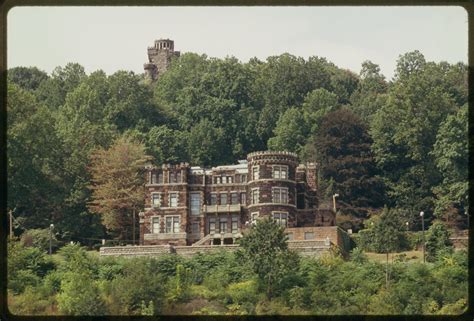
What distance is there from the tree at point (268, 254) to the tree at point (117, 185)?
3343 millimetres

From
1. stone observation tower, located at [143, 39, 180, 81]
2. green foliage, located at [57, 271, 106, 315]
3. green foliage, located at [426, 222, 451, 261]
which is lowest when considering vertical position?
green foliage, located at [57, 271, 106, 315]

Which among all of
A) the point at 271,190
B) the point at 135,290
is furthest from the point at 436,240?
the point at 135,290

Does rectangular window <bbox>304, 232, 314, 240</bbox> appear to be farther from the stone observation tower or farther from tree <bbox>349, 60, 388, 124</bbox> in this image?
the stone observation tower

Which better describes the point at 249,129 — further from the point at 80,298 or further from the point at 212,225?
the point at 80,298

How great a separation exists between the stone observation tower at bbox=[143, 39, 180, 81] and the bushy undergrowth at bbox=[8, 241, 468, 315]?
13083 millimetres

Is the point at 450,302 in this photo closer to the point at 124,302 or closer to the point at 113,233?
the point at 124,302

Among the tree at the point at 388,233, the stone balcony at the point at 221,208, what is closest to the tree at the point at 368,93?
the tree at the point at 388,233

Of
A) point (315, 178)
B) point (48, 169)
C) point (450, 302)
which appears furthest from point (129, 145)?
point (450, 302)

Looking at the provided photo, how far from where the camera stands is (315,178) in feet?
101

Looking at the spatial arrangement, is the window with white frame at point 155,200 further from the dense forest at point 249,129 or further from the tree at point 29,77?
the tree at point 29,77

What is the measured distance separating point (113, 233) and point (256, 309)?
700cm

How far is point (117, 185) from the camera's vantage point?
3003 cm

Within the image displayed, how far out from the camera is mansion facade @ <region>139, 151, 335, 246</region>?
29.2 meters

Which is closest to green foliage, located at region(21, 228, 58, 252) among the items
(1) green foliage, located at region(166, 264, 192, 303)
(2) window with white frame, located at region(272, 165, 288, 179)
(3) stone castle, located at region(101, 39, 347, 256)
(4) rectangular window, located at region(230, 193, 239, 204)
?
(3) stone castle, located at region(101, 39, 347, 256)
